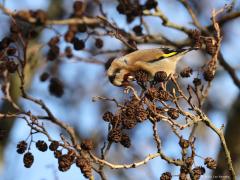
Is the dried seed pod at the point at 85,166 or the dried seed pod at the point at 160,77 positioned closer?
the dried seed pod at the point at 85,166

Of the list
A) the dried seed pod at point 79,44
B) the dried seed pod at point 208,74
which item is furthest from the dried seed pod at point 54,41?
the dried seed pod at point 208,74

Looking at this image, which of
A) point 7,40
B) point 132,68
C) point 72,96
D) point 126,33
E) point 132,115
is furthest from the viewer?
point 72,96

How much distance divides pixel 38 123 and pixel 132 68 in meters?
0.80

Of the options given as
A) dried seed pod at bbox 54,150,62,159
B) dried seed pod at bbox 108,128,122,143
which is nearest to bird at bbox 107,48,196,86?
dried seed pod at bbox 108,128,122,143

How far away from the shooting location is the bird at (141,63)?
3.84m

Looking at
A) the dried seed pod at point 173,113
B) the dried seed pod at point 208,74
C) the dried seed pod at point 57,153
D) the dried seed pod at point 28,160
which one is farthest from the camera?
the dried seed pod at point 208,74

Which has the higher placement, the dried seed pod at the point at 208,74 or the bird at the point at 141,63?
the bird at the point at 141,63

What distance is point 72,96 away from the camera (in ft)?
29.8

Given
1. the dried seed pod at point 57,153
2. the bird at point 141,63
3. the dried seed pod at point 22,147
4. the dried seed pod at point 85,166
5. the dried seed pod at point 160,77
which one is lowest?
the dried seed pod at point 85,166

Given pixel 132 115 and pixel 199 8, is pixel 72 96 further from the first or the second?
pixel 132 115

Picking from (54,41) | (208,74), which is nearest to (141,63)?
(208,74)

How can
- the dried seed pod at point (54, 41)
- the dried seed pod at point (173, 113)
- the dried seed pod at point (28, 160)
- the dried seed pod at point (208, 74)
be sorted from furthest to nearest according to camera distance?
the dried seed pod at point (54, 41)
the dried seed pod at point (208, 74)
the dried seed pod at point (28, 160)
the dried seed pod at point (173, 113)

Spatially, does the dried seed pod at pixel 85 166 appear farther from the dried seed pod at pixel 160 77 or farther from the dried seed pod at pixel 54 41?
the dried seed pod at pixel 54 41

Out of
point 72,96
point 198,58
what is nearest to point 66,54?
point 72,96
